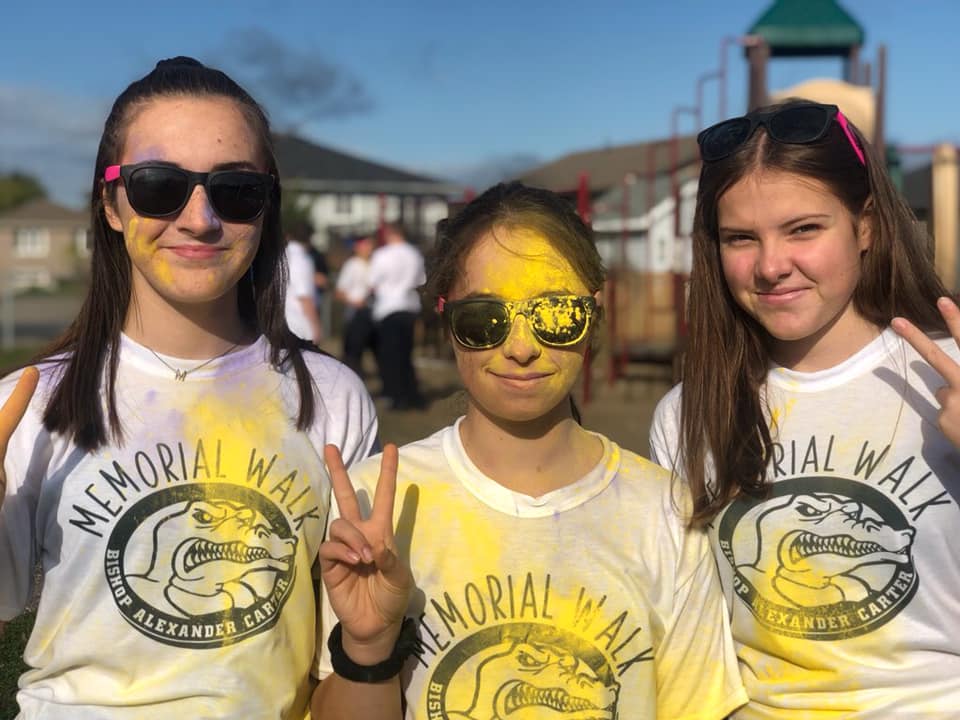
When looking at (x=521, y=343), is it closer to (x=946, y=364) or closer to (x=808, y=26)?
(x=946, y=364)

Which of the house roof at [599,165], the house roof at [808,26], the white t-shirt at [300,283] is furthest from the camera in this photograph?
the house roof at [599,165]

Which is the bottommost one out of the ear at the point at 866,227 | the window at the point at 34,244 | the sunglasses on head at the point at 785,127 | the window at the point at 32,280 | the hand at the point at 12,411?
the window at the point at 32,280

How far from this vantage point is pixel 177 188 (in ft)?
7.22

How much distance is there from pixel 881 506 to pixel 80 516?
163 cm

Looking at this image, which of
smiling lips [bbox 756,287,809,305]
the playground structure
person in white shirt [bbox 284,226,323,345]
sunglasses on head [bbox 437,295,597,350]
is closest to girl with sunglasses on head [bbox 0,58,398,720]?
sunglasses on head [bbox 437,295,597,350]

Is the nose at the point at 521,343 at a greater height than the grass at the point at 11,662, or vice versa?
the nose at the point at 521,343

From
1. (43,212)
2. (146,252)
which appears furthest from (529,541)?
(43,212)

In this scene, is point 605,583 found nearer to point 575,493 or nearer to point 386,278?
point 575,493

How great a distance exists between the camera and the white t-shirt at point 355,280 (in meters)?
13.0

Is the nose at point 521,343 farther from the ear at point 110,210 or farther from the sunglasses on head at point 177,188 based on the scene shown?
the ear at point 110,210

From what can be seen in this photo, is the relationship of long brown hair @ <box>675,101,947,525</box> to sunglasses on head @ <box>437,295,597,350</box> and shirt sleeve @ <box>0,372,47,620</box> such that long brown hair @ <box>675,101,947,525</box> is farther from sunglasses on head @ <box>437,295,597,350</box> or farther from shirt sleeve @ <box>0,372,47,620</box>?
shirt sleeve @ <box>0,372,47,620</box>

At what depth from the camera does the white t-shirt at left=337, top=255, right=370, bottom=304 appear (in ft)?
42.6

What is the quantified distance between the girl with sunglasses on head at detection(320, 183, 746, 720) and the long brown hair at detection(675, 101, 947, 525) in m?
0.16

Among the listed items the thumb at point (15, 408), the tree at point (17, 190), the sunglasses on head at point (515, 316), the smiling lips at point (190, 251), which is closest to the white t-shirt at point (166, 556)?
the thumb at point (15, 408)
